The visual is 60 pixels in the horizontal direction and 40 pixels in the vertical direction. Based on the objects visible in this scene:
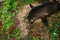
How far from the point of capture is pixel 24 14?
10.0 meters

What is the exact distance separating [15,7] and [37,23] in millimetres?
2314

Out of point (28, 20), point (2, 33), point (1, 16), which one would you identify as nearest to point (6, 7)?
point (1, 16)

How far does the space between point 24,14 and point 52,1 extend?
1.65m

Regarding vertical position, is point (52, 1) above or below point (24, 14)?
above

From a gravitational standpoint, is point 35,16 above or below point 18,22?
above

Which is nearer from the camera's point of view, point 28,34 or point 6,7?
point 28,34

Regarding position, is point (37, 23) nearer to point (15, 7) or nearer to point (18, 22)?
point (18, 22)

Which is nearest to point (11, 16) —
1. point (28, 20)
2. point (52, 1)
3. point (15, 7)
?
point (15, 7)

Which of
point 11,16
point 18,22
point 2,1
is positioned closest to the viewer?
point 18,22

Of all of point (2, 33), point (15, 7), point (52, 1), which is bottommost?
point (2, 33)

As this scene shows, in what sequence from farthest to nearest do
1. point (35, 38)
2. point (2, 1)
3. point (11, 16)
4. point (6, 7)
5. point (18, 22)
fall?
point (2, 1)
point (6, 7)
point (11, 16)
point (18, 22)
point (35, 38)

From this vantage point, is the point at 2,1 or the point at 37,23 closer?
the point at 37,23

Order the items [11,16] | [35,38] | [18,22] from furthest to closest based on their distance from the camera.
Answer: [11,16]
[18,22]
[35,38]

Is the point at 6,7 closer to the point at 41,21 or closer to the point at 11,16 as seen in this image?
the point at 11,16
